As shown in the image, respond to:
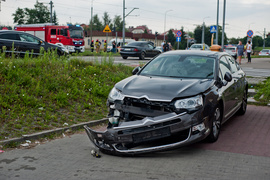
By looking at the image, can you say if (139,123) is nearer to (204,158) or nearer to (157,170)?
(157,170)

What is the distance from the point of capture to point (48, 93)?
7863 mm

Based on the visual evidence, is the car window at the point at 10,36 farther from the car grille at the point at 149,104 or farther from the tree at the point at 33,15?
the tree at the point at 33,15

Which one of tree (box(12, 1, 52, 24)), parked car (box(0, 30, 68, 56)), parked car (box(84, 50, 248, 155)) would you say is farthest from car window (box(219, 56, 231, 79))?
tree (box(12, 1, 52, 24))

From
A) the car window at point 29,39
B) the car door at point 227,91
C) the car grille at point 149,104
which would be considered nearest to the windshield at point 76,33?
the car window at point 29,39

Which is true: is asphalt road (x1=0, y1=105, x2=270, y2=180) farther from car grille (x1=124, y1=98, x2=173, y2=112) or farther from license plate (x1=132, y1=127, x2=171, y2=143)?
car grille (x1=124, y1=98, x2=173, y2=112)

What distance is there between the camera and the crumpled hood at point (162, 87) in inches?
208

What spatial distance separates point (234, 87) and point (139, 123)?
294 centimetres

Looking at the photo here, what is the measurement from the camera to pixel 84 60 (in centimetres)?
1096

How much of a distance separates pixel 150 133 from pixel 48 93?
366 centimetres

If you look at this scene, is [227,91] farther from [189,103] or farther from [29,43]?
[29,43]

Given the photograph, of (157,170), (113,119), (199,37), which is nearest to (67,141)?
(113,119)

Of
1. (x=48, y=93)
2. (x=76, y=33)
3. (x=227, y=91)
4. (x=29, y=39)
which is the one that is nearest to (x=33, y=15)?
(x=76, y=33)

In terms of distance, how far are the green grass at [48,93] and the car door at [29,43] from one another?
5.44 m

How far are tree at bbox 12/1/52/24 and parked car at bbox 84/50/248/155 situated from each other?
82411 millimetres
